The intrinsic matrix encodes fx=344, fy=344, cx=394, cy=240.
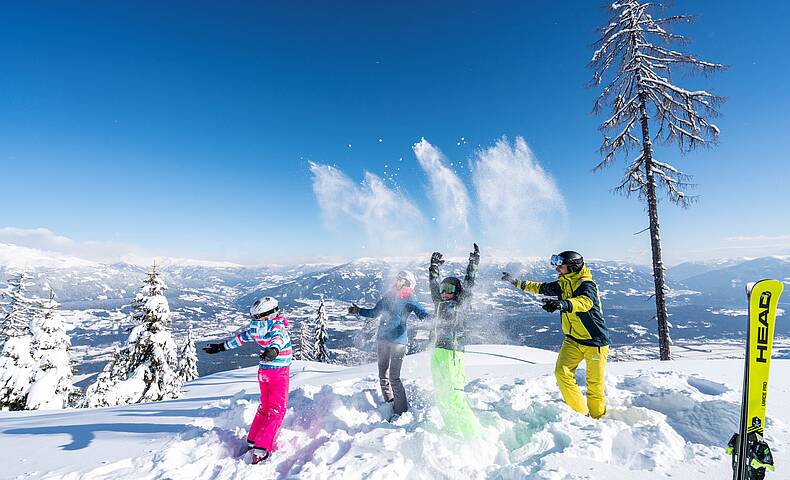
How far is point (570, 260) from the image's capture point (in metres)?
5.51

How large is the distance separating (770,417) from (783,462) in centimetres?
130

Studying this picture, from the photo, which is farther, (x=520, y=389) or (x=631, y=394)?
(x=520, y=389)

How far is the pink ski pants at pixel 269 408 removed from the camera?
4.66 m

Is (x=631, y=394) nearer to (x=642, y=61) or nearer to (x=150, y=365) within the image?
(x=642, y=61)

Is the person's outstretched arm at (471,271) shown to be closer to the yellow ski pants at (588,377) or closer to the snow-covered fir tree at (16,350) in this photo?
the yellow ski pants at (588,377)

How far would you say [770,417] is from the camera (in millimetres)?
4664

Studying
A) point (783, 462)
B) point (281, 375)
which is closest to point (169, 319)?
point (281, 375)

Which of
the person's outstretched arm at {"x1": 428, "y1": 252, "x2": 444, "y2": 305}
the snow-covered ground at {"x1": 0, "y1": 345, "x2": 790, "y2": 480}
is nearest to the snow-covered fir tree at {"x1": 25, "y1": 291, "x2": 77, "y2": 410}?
the snow-covered ground at {"x1": 0, "y1": 345, "x2": 790, "y2": 480}

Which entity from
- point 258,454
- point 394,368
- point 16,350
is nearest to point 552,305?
point 394,368

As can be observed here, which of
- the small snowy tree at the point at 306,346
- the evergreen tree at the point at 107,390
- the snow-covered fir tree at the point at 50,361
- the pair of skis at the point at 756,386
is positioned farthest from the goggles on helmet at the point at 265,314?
the small snowy tree at the point at 306,346

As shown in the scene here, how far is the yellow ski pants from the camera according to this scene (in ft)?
17.1

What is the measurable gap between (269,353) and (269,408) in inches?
30.1

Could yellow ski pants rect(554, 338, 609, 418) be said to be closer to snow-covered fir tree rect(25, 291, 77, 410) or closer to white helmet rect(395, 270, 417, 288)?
white helmet rect(395, 270, 417, 288)

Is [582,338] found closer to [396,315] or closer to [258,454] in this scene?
[396,315]
